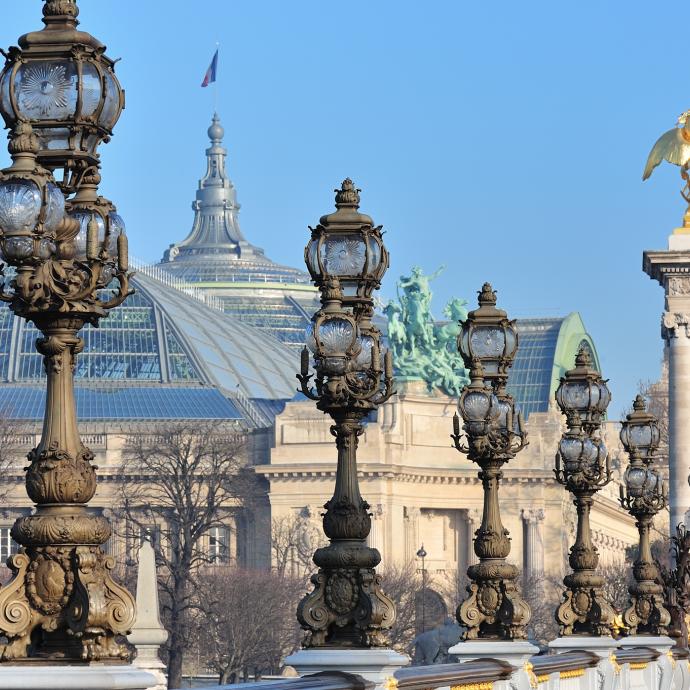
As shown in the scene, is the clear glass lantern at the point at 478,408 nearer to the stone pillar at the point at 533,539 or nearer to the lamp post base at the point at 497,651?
the lamp post base at the point at 497,651

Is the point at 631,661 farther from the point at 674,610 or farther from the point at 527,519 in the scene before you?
the point at 527,519

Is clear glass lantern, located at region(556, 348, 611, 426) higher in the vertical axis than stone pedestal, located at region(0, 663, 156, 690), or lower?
higher

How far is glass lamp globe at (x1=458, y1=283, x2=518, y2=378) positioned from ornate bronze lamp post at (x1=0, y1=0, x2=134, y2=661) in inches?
498

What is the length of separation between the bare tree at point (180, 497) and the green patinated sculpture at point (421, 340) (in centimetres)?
1044

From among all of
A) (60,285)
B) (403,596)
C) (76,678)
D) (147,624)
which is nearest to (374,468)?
(403,596)

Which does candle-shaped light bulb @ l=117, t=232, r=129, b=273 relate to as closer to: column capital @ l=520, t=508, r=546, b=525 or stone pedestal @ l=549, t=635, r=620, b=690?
stone pedestal @ l=549, t=635, r=620, b=690

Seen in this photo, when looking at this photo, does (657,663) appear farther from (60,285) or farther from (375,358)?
(60,285)

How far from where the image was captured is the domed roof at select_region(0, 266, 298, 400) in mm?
180000

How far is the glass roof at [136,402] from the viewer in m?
164

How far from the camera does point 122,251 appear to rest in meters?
15.6

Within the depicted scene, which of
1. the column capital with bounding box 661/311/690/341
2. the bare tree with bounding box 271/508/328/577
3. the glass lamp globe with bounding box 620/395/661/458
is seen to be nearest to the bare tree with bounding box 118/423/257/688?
the bare tree with bounding box 271/508/328/577

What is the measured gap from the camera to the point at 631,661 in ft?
113

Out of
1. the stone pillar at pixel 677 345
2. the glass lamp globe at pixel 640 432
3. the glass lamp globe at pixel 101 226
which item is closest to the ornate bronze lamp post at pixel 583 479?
the glass lamp globe at pixel 640 432

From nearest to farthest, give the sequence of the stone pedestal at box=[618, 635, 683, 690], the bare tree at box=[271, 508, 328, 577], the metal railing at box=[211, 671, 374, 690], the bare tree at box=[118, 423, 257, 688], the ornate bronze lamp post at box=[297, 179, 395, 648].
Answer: the metal railing at box=[211, 671, 374, 690] → the ornate bronze lamp post at box=[297, 179, 395, 648] → the stone pedestal at box=[618, 635, 683, 690] → the bare tree at box=[118, 423, 257, 688] → the bare tree at box=[271, 508, 328, 577]
